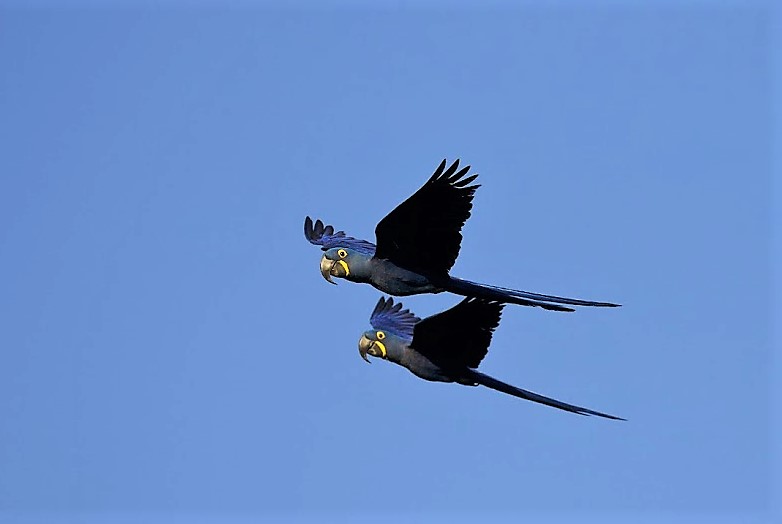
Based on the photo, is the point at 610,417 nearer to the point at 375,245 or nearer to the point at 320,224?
the point at 375,245

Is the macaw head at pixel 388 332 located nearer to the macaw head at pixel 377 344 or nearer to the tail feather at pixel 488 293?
the macaw head at pixel 377 344

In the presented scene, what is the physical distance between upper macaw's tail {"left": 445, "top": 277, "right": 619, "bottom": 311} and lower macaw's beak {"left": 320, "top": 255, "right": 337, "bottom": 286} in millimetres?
1593

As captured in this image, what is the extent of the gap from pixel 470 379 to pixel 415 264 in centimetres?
181

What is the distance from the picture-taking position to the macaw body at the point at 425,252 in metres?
16.7

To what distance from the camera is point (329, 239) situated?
20062 millimetres

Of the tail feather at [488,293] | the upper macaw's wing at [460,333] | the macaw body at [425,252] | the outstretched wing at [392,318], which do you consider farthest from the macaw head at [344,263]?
the outstretched wing at [392,318]

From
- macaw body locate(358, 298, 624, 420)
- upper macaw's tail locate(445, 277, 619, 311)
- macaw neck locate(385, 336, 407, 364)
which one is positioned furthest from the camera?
macaw neck locate(385, 336, 407, 364)

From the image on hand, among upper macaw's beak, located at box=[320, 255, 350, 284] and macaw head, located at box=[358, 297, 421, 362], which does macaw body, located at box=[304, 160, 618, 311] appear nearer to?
upper macaw's beak, located at box=[320, 255, 350, 284]

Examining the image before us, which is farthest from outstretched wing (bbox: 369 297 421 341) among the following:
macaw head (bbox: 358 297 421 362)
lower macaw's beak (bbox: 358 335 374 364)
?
lower macaw's beak (bbox: 358 335 374 364)

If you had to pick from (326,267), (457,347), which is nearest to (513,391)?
(457,347)

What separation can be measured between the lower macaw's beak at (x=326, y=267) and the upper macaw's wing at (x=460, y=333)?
1177 millimetres

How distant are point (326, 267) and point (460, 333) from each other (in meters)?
1.72

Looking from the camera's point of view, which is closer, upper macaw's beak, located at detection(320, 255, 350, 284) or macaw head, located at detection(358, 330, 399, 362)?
upper macaw's beak, located at detection(320, 255, 350, 284)

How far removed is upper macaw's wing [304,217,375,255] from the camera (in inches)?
722
